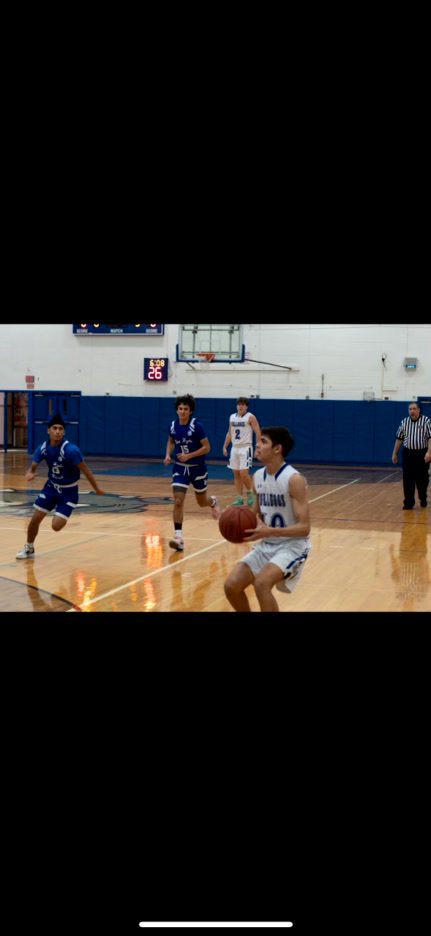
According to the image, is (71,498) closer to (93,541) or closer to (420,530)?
(93,541)

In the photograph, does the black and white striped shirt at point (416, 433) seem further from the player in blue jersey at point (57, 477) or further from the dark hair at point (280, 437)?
the dark hair at point (280, 437)

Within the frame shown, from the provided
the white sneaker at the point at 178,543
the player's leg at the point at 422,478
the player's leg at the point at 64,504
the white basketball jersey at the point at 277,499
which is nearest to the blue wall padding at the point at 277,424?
the player's leg at the point at 422,478

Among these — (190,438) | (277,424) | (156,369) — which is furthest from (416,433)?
(156,369)

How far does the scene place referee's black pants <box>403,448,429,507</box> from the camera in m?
14.3

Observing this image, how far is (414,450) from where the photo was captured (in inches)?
562

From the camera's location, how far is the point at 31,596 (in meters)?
7.50

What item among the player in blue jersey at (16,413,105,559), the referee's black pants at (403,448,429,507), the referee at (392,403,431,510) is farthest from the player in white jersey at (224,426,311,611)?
the referee's black pants at (403,448,429,507)

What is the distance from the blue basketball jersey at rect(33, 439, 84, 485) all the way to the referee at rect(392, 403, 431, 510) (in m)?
6.27

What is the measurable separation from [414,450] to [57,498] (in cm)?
686

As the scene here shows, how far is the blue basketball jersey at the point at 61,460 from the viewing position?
30.0ft

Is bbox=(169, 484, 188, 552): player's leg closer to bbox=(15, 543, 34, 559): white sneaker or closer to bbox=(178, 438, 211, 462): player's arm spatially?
bbox=(178, 438, 211, 462): player's arm

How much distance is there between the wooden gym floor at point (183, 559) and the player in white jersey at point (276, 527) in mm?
1405
